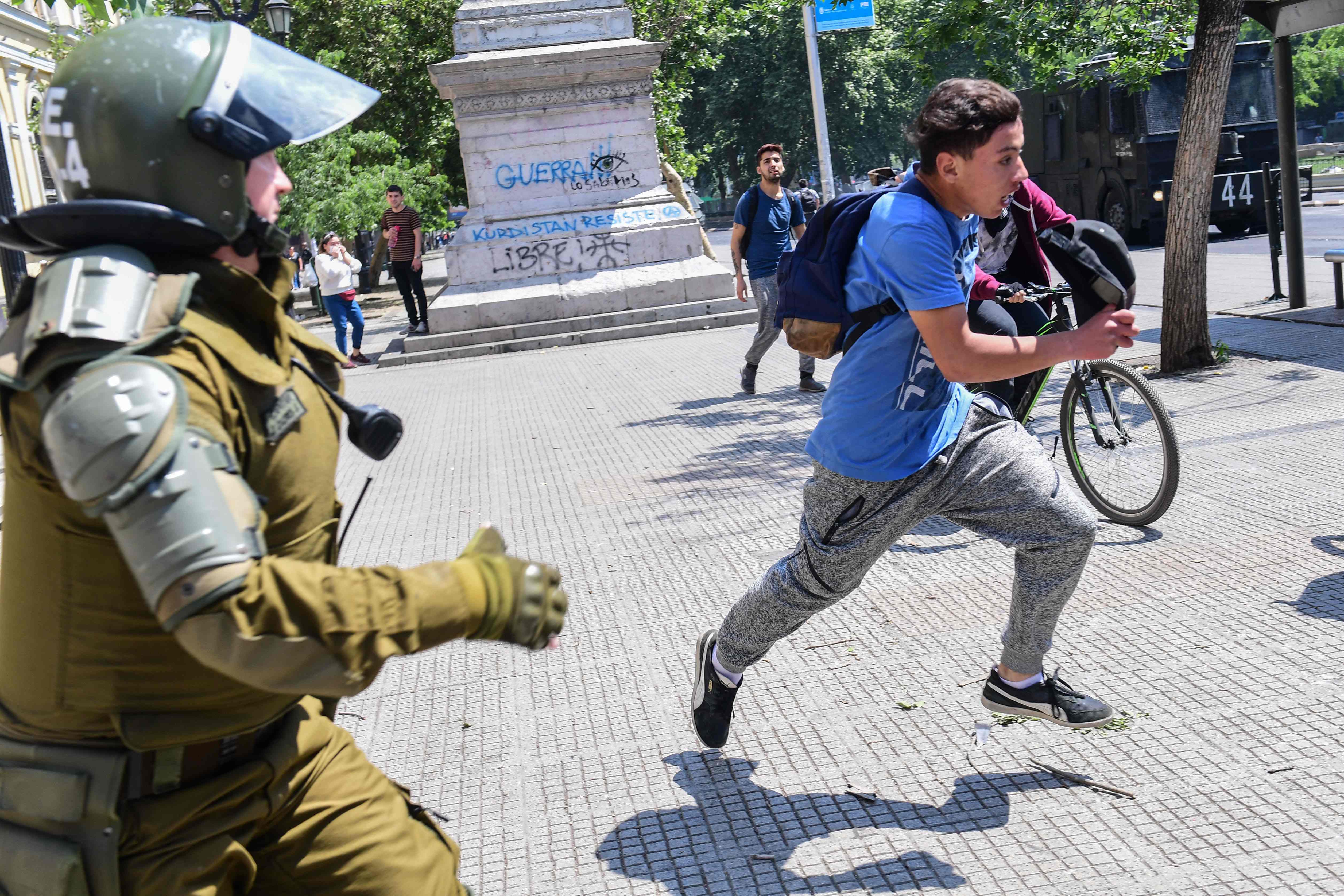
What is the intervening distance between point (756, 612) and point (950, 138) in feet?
4.31

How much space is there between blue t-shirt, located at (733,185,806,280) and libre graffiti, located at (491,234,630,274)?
20.5ft

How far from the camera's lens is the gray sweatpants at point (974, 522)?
3.17 metres

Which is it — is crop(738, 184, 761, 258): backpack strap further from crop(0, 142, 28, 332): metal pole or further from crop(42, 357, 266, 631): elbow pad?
crop(42, 357, 266, 631): elbow pad

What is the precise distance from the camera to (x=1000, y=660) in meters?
3.53

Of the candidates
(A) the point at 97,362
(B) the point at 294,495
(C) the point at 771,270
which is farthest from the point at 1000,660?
(C) the point at 771,270

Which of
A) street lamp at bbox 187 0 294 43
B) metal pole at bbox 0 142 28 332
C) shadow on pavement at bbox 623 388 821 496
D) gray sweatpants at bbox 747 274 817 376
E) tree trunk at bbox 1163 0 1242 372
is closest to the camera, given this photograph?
shadow on pavement at bbox 623 388 821 496

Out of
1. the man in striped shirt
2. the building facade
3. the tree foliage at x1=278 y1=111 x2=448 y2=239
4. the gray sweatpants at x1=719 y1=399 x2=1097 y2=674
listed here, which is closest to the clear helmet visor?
the gray sweatpants at x1=719 y1=399 x2=1097 y2=674

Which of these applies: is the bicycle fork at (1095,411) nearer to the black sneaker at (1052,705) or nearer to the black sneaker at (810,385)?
the black sneaker at (1052,705)

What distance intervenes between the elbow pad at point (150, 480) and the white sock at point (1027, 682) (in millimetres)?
2433

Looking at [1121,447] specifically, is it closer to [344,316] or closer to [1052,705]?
[1052,705]

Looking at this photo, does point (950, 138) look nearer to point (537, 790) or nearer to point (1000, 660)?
point (1000, 660)

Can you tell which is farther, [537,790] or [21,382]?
[537,790]

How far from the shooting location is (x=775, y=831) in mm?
3188

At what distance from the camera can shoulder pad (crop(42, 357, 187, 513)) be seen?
4.71 ft
